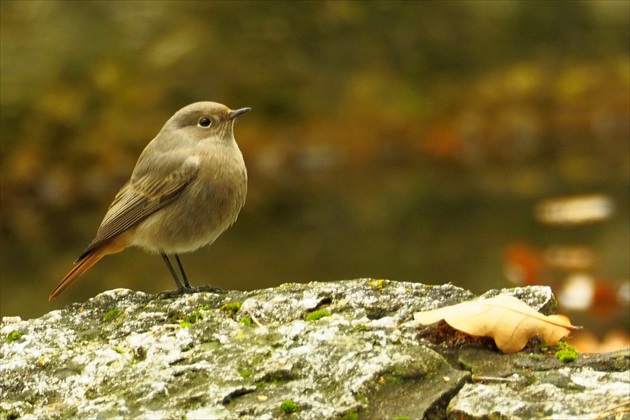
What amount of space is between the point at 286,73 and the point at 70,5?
2664mm

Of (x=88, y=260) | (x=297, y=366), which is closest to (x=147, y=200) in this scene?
(x=88, y=260)

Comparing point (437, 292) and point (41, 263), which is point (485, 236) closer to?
point (41, 263)

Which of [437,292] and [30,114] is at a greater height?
[30,114]

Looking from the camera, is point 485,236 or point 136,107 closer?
point 485,236

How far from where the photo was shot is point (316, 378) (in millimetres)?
2709

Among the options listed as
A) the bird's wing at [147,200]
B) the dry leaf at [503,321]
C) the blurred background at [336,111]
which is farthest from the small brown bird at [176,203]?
the blurred background at [336,111]

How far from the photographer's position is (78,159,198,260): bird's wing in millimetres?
4277

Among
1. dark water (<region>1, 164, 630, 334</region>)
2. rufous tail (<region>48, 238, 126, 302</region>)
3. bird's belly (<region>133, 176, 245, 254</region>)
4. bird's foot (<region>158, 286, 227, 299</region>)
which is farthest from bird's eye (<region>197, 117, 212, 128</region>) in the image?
dark water (<region>1, 164, 630, 334</region>)

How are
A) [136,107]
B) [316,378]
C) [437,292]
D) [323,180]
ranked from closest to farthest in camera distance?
[316,378] < [437,292] < [323,180] < [136,107]

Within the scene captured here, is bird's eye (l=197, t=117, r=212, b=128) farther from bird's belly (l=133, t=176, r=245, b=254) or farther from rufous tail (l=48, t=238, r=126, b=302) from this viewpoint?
rufous tail (l=48, t=238, r=126, b=302)

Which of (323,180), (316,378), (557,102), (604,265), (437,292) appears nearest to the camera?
(316,378)

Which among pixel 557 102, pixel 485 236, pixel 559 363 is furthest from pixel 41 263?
pixel 557 102

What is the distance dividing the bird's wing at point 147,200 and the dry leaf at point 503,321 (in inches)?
64.2

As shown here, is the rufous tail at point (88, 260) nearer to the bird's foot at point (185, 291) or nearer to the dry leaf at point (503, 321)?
the bird's foot at point (185, 291)
